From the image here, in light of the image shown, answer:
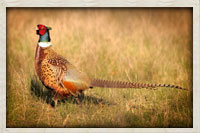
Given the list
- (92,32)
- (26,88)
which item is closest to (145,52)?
(92,32)

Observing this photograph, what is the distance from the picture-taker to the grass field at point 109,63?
4.66 m

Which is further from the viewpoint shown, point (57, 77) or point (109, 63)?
point (109, 63)

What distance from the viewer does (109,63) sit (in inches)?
236

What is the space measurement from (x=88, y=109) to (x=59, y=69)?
708mm

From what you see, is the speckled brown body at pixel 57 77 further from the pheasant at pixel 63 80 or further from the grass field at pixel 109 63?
the grass field at pixel 109 63

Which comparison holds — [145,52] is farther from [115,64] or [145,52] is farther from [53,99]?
[53,99]
